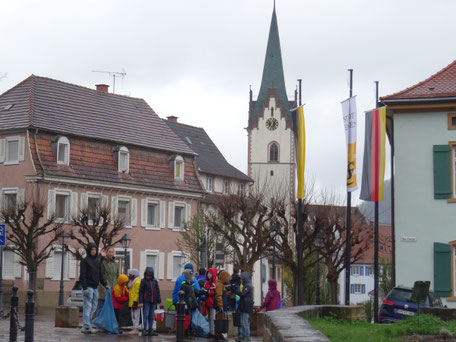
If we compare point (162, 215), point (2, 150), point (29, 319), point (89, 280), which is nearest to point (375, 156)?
point (89, 280)

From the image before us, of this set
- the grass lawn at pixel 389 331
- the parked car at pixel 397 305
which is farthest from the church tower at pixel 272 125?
the grass lawn at pixel 389 331

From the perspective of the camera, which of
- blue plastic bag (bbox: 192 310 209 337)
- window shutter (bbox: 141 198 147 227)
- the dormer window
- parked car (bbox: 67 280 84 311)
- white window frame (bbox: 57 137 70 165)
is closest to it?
blue plastic bag (bbox: 192 310 209 337)

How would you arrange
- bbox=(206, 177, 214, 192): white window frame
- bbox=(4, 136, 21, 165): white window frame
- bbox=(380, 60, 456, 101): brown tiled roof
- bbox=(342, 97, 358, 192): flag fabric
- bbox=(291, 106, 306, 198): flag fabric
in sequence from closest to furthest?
1. bbox=(342, 97, 358, 192): flag fabric
2. bbox=(291, 106, 306, 198): flag fabric
3. bbox=(380, 60, 456, 101): brown tiled roof
4. bbox=(4, 136, 21, 165): white window frame
5. bbox=(206, 177, 214, 192): white window frame

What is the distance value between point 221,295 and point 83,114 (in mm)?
36995

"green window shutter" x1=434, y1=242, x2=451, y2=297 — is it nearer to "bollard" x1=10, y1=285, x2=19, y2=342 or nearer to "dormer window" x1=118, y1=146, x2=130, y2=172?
"bollard" x1=10, y1=285, x2=19, y2=342

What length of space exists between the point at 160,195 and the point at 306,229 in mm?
15069

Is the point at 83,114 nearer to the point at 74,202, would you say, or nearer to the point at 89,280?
the point at 74,202

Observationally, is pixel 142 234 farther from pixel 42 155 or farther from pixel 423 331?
pixel 423 331

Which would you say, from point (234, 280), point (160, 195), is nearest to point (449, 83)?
point (234, 280)

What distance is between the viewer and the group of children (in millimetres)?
19547

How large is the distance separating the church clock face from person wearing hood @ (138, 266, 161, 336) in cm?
9594

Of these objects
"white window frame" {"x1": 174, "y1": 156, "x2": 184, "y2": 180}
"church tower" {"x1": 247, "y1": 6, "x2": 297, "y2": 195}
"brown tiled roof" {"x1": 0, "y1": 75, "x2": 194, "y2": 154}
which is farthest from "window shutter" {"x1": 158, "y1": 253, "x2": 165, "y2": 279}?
"church tower" {"x1": 247, "y1": 6, "x2": 297, "y2": 195}

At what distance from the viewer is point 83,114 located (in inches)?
2192

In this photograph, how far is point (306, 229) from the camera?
45.6 metres
